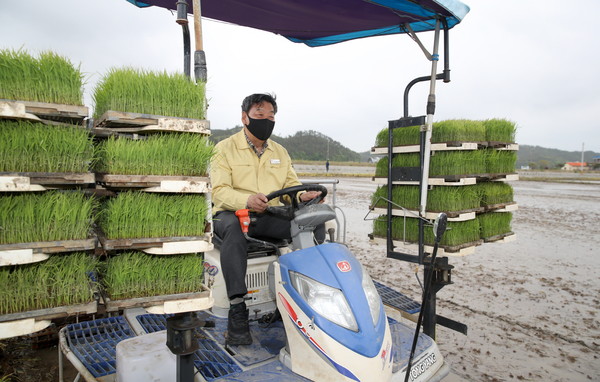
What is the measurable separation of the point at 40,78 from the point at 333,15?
273 cm

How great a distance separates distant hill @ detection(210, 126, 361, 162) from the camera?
78.9 metres

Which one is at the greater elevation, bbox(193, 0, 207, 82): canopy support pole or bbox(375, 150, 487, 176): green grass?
bbox(193, 0, 207, 82): canopy support pole

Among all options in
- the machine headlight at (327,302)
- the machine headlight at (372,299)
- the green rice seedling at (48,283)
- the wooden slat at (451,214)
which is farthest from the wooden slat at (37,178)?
the wooden slat at (451,214)

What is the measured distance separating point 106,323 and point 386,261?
187 inches

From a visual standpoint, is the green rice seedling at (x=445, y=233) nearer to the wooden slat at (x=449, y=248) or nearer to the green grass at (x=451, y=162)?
the wooden slat at (x=449, y=248)

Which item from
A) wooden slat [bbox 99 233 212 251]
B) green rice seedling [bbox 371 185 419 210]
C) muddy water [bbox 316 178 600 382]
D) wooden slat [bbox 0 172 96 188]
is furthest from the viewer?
green rice seedling [bbox 371 185 419 210]

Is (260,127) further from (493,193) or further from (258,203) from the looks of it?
(493,193)

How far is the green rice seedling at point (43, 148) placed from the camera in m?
1.59

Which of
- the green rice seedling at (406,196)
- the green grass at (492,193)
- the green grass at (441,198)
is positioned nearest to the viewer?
the green grass at (441,198)

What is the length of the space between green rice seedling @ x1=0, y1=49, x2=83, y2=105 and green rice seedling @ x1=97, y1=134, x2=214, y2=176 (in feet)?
0.89

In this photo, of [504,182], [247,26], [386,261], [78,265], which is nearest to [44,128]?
[78,265]

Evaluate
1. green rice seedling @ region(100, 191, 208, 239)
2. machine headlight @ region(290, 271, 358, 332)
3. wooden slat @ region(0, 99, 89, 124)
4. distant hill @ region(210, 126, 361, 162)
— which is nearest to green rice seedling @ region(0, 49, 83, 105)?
wooden slat @ region(0, 99, 89, 124)

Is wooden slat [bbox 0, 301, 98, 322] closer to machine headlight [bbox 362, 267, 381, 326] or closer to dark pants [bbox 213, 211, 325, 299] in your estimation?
dark pants [bbox 213, 211, 325, 299]

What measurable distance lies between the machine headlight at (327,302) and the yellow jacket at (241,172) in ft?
3.15
